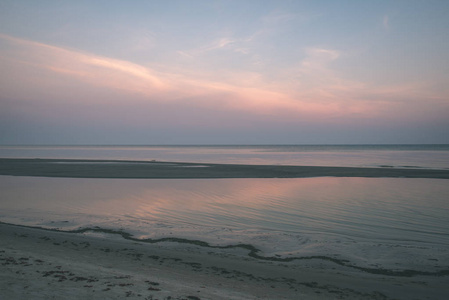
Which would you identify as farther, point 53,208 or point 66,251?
point 53,208

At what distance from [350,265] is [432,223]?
6.58 metres

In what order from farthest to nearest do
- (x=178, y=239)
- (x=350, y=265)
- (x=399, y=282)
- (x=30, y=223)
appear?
(x=30, y=223) < (x=178, y=239) < (x=350, y=265) < (x=399, y=282)

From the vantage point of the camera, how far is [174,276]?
24.3 ft

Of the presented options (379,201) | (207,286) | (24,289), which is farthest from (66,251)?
(379,201)

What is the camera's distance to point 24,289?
5992mm

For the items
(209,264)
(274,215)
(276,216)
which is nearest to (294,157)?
(274,215)

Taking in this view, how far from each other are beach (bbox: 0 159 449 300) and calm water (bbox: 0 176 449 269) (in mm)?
111

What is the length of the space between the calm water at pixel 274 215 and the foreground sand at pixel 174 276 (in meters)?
1.26

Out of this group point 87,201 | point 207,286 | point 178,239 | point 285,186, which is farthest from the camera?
point 285,186

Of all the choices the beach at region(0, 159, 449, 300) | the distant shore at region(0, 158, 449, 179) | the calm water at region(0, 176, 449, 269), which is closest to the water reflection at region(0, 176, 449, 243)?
the calm water at region(0, 176, 449, 269)

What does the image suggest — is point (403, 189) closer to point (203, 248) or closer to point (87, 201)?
point (203, 248)

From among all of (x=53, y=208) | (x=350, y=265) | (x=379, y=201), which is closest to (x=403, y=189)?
(x=379, y=201)

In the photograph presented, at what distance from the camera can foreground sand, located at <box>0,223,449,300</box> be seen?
20.5 ft

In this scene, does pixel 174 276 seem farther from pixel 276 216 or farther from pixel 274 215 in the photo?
pixel 274 215
